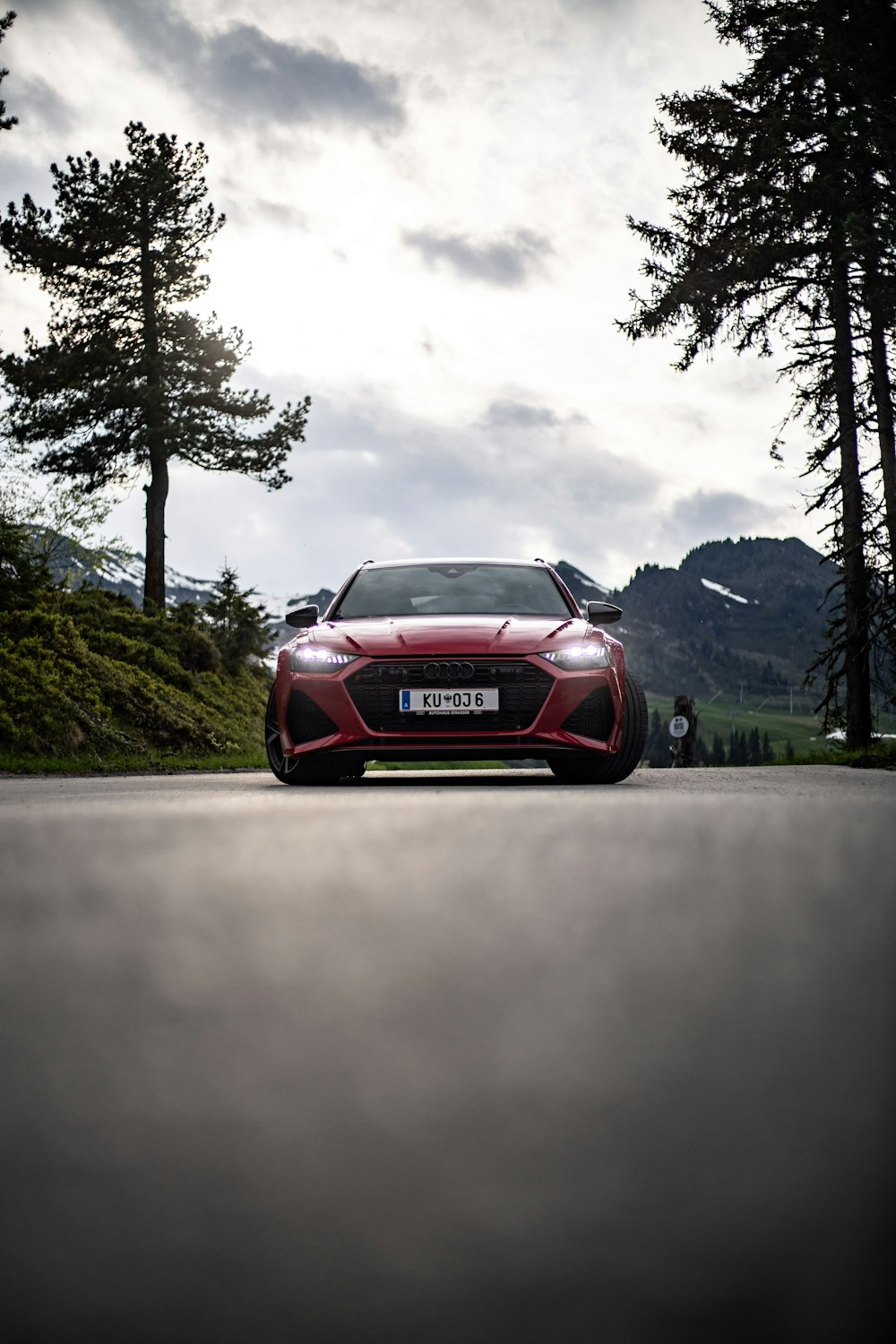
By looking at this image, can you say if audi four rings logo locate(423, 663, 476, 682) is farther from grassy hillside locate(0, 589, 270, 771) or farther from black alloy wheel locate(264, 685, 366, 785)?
grassy hillside locate(0, 589, 270, 771)

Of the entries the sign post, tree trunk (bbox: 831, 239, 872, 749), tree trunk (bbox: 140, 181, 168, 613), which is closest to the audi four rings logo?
the sign post

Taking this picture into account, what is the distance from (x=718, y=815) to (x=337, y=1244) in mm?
3887

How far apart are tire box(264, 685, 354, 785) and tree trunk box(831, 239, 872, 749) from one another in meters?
15.0

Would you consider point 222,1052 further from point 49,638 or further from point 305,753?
point 49,638

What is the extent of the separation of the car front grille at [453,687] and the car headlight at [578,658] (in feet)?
0.40

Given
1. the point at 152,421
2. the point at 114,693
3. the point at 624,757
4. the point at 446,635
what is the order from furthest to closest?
the point at 152,421 < the point at 114,693 < the point at 624,757 < the point at 446,635

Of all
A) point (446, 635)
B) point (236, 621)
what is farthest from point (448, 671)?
point (236, 621)

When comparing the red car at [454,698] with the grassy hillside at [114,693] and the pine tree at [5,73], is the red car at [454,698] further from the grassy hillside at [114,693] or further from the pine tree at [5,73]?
the pine tree at [5,73]

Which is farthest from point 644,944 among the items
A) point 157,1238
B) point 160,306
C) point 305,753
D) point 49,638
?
point 160,306

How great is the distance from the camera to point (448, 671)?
745 cm

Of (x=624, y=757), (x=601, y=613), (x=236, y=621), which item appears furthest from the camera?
(x=236, y=621)

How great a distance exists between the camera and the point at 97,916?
241cm

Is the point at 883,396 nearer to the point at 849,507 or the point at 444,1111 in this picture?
the point at 849,507

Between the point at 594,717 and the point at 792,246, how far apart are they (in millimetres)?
17967
